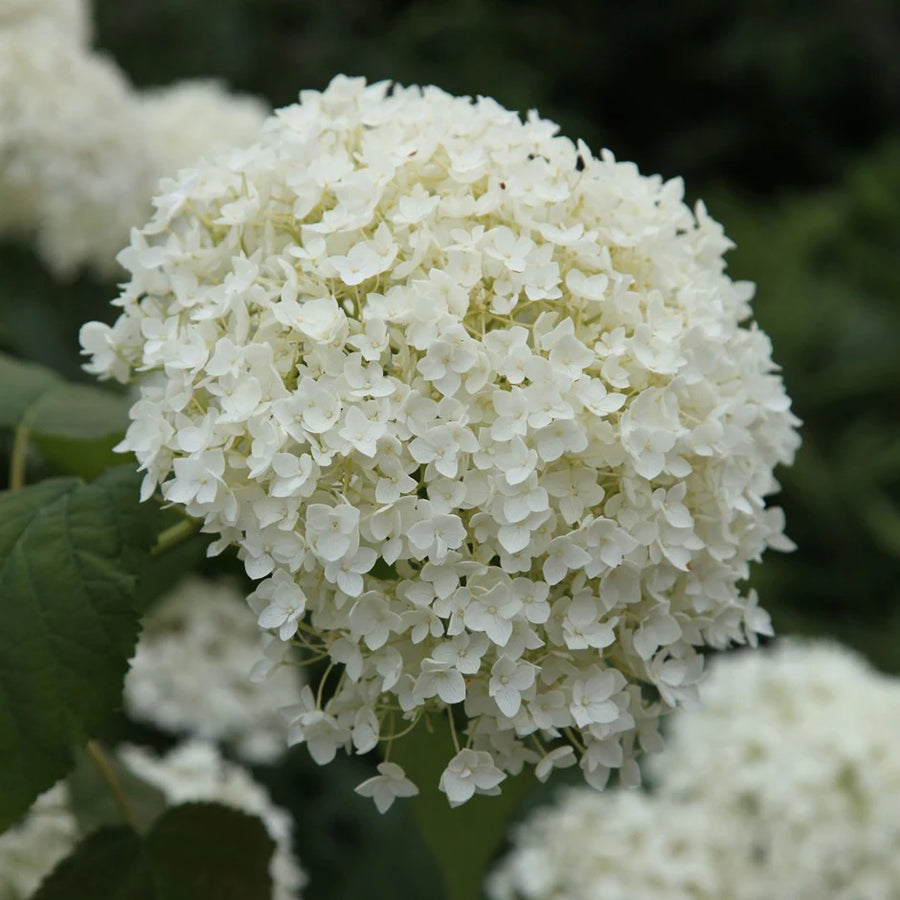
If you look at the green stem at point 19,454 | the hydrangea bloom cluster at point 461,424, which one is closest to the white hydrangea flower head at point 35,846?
the green stem at point 19,454

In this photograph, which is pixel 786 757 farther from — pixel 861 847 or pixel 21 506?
pixel 21 506

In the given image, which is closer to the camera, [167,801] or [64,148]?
[167,801]

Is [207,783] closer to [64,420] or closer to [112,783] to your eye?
[112,783]

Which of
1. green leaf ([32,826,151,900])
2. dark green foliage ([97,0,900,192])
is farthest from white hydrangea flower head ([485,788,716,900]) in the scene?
dark green foliage ([97,0,900,192])

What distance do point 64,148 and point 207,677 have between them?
0.77 metres

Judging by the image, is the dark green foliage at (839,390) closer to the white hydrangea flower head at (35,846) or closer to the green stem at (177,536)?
the white hydrangea flower head at (35,846)

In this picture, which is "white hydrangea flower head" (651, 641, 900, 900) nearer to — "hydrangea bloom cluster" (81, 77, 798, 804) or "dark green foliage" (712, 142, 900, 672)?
"hydrangea bloom cluster" (81, 77, 798, 804)

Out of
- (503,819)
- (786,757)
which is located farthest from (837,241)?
(503,819)

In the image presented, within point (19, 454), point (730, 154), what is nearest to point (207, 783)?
point (19, 454)

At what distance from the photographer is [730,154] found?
523 cm

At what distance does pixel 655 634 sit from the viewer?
82cm

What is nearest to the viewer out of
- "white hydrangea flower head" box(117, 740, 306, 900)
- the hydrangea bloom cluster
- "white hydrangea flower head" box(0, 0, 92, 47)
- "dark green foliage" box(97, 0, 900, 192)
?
the hydrangea bloom cluster

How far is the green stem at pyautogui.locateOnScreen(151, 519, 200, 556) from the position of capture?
3.03 feet

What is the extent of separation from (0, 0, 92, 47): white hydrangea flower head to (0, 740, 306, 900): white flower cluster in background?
1.07 m
